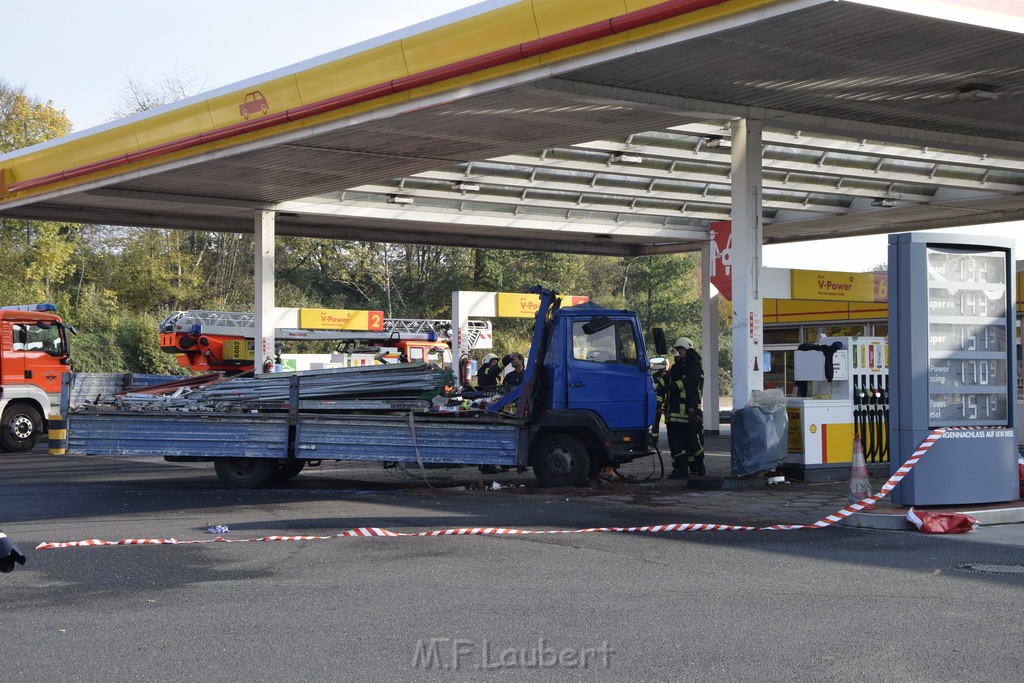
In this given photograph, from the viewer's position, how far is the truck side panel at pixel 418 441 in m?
13.5

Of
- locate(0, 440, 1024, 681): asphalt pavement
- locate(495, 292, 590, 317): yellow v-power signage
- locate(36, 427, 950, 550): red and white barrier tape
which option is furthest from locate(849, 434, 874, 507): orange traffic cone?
locate(495, 292, 590, 317): yellow v-power signage

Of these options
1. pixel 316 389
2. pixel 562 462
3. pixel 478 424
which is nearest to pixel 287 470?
pixel 316 389

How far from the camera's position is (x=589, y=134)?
16375 millimetres

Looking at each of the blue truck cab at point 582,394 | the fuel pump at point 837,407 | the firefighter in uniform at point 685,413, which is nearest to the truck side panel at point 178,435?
the blue truck cab at point 582,394

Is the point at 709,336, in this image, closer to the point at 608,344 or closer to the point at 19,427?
the point at 608,344

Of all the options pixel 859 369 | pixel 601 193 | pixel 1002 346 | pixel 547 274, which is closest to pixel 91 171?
pixel 601 193

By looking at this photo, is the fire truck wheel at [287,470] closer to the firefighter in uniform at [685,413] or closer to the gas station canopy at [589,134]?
the gas station canopy at [589,134]

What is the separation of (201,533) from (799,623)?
229 inches

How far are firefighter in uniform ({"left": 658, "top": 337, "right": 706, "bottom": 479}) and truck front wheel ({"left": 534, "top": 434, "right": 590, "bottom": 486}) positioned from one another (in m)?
1.93

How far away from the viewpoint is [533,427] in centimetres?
1388

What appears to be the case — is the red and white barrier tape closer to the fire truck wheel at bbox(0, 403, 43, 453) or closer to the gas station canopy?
the gas station canopy

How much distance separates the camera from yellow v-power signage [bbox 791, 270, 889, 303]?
74.3 ft

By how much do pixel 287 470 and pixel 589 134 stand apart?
20.9ft

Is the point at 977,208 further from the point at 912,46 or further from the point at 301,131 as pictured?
the point at 301,131
